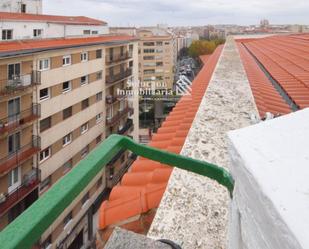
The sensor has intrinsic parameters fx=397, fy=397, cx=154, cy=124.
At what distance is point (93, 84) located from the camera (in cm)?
1977

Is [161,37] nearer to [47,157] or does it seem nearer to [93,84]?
[93,84]

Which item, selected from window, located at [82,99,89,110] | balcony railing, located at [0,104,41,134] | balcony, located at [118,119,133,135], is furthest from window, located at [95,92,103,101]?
balcony railing, located at [0,104,41,134]

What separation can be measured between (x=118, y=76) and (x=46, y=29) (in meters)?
4.80

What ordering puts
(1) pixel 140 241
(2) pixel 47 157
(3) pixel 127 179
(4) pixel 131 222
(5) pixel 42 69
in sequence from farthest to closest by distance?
(2) pixel 47 157, (5) pixel 42 69, (3) pixel 127 179, (4) pixel 131 222, (1) pixel 140 241

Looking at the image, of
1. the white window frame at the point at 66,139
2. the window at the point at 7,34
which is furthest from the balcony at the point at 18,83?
the window at the point at 7,34

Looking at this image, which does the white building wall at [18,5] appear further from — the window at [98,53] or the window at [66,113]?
the window at [66,113]

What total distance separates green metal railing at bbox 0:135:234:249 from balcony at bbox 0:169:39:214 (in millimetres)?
11857

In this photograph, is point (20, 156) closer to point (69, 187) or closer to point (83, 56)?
point (83, 56)

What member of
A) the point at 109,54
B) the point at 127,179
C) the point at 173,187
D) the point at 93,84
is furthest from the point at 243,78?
the point at 109,54

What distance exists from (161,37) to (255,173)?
47952 millimetres

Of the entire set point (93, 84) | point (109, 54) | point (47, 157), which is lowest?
point (47, 157)

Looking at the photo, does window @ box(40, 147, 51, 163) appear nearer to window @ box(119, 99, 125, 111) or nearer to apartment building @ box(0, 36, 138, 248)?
apartment building @ box(0, 36, 138, 248)

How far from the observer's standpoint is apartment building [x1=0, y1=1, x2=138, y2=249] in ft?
41.4

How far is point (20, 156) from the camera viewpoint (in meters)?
13.3
